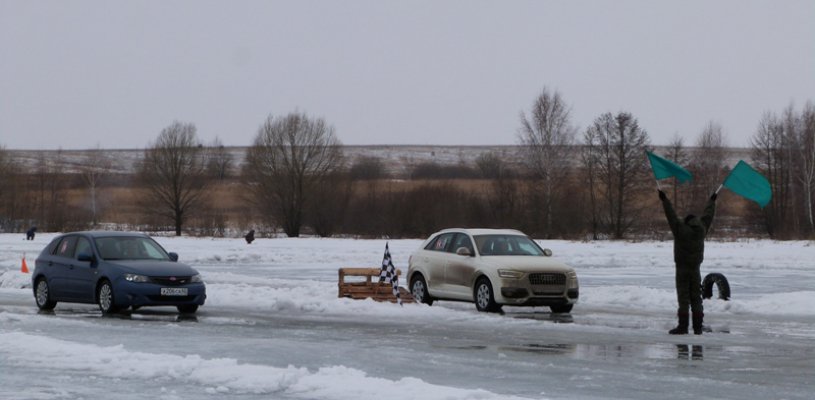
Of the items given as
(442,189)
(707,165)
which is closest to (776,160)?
(707,165)

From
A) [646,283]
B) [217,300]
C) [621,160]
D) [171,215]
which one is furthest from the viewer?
[171,215]

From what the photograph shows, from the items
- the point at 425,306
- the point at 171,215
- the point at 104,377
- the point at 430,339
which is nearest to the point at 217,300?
the point at 425,306

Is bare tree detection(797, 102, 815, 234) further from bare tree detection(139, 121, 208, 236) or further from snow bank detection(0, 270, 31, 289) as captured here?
snow bank detection(0, 270, 31, 289)

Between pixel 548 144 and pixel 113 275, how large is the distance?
212ft

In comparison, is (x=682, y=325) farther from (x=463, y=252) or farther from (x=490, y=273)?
(x=463, y=252)

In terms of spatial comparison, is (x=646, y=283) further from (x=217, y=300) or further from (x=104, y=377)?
(x=104, y=377)

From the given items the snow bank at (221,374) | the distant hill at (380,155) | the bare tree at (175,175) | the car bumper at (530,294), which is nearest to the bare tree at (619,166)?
the bare tree at (175,175)

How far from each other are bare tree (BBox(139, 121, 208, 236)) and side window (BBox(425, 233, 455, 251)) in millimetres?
77996

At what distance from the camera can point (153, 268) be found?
20.5 metres

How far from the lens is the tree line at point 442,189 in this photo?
83.0m

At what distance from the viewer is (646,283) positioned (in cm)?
3106

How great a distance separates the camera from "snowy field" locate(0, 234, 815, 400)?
10750 millimetres

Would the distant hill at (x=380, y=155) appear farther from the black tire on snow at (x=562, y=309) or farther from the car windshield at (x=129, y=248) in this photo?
the black tire on snow at (x=562, y=309)

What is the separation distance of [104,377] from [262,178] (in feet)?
277
